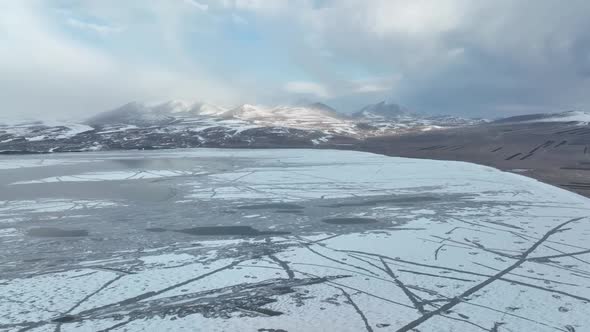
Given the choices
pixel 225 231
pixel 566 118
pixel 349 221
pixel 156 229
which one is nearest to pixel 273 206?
pixel 349 221

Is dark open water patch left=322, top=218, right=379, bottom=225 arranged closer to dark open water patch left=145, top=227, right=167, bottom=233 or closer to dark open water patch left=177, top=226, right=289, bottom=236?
dark open water patch left=177, top=226, right=289, bottom=236

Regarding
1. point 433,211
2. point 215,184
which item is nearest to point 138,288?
point 433,211

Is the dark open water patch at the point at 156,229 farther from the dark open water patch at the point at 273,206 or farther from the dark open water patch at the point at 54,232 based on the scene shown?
the dark open water patch at the point at 273,206

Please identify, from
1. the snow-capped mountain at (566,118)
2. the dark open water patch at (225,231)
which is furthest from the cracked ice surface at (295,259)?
the snow-capped mountain at (566,118)

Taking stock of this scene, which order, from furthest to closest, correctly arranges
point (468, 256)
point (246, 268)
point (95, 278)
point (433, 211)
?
point (433, 211)
point (468, 256)
point (246, 268)
point (95, 278)

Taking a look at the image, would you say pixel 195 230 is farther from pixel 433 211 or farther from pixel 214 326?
pixel 433 211

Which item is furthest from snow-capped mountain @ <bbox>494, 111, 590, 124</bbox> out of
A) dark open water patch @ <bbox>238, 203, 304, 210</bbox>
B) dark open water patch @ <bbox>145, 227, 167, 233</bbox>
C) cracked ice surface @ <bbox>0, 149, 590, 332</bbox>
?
dark open water patch @ <bbox>145, 227, 167, 233</bbox>

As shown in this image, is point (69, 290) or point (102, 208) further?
point (102, 208)
